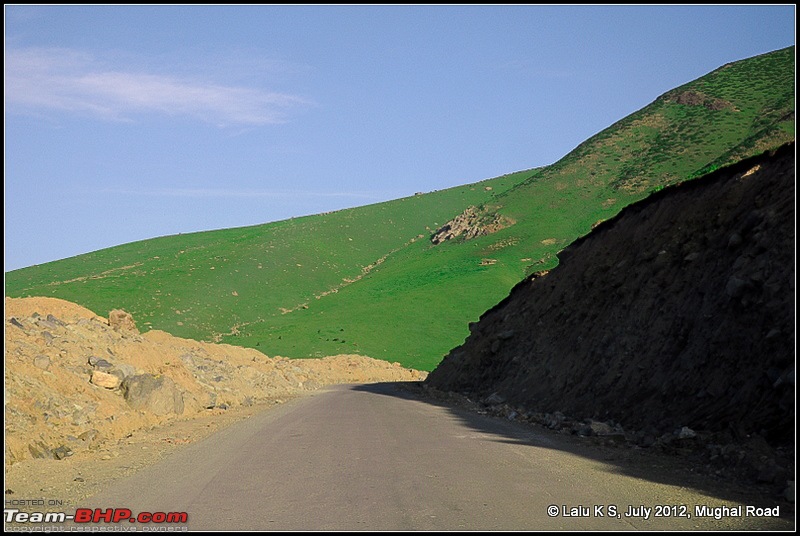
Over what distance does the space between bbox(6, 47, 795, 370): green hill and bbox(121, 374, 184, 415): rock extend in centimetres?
5282

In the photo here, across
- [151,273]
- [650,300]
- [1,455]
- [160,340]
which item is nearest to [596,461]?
[650,300]

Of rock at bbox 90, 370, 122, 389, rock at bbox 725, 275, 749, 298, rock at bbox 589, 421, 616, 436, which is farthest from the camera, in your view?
rock at bbox 90, 370, 122, 389

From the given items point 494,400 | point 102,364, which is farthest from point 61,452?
point 494,400

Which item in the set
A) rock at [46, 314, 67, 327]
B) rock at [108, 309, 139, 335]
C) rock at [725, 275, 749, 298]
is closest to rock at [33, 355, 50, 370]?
rock at [46, 314, 67, 327]

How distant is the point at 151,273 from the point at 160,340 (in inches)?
3351

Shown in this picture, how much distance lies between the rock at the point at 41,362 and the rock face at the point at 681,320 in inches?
540

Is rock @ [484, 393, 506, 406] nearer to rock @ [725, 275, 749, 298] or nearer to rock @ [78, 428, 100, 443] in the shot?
rock @ [725, 275, 749, 298]

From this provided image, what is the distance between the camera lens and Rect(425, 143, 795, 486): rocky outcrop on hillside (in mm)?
12422

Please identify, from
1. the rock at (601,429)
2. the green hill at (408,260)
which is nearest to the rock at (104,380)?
the rock at (601,429)

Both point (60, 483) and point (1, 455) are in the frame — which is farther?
point (1, 455)

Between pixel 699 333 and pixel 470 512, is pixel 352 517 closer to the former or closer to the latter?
pixel 470 512

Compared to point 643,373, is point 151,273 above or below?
above

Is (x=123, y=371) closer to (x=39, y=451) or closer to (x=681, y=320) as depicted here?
(x=39, y=451)

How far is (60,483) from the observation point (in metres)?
10.2
